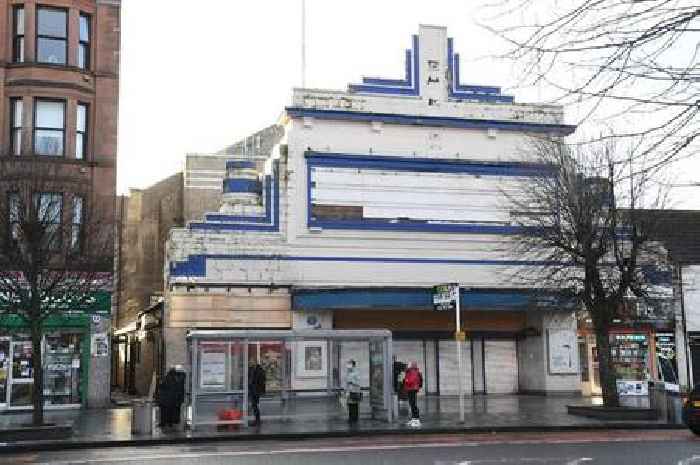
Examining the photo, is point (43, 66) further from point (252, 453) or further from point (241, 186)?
point (252, 453)

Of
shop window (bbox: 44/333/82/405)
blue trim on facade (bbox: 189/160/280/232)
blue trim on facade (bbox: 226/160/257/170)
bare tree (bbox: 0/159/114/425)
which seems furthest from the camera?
blue trim on facade (bbox: 226/160/257/170)

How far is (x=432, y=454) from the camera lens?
51.9 feet

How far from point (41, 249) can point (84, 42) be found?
12.1 m

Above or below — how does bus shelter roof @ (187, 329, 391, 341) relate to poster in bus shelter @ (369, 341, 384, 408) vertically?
above

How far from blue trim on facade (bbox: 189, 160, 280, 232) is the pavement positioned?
7090 mm

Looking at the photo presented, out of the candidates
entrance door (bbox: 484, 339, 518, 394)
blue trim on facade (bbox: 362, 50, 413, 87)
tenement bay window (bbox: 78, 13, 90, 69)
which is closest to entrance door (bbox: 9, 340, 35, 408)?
tenement bay window (bbox: 78, 13, 90, 69)

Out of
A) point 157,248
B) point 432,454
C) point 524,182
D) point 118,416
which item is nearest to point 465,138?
point 524,182

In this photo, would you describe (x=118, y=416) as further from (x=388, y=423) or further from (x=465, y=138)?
(x=465, y=138)

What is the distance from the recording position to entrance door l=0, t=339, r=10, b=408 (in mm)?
27750

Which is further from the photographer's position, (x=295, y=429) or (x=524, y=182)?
(x=524, y=182)

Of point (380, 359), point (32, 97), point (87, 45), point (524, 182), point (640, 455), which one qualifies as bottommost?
A: point (640, 455)

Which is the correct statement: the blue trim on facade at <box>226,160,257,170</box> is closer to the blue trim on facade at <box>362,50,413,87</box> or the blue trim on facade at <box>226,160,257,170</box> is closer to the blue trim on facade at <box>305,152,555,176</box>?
the blue trim on facade at <box>305,152,555,176</box>

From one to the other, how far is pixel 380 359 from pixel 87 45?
54.0 ft

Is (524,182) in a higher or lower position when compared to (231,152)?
lower
